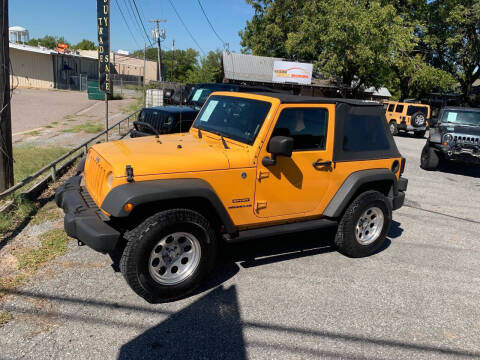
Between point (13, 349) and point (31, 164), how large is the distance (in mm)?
6159

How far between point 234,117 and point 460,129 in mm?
8882

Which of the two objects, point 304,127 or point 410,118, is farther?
point 410,118

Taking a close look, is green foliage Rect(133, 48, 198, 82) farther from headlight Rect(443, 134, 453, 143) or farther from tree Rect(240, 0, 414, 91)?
headlight Rect(443, 134, 453, 143)

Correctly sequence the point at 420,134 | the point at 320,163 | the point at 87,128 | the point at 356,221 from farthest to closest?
1. the point at 420,134
2. the point at 87,128
3. the point at 356,221
4. the point at 320,163

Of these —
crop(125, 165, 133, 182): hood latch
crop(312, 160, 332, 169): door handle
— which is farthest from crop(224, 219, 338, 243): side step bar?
crop(125, 165, 133, 182): hood latch

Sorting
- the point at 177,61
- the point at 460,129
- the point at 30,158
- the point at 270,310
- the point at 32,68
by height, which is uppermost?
the point at 177,61

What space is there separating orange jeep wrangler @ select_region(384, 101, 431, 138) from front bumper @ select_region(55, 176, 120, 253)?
63.3 feet

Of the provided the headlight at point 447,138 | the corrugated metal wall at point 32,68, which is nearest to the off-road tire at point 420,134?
the headlight at point 447,138

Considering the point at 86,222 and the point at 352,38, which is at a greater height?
the point at 352,38

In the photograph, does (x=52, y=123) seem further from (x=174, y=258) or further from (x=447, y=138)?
(x=447, y=138)

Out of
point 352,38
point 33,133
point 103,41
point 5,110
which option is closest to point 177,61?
point 352,38

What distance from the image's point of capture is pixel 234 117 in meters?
4.33

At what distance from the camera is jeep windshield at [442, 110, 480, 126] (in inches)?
448

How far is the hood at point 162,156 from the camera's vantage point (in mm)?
3398
